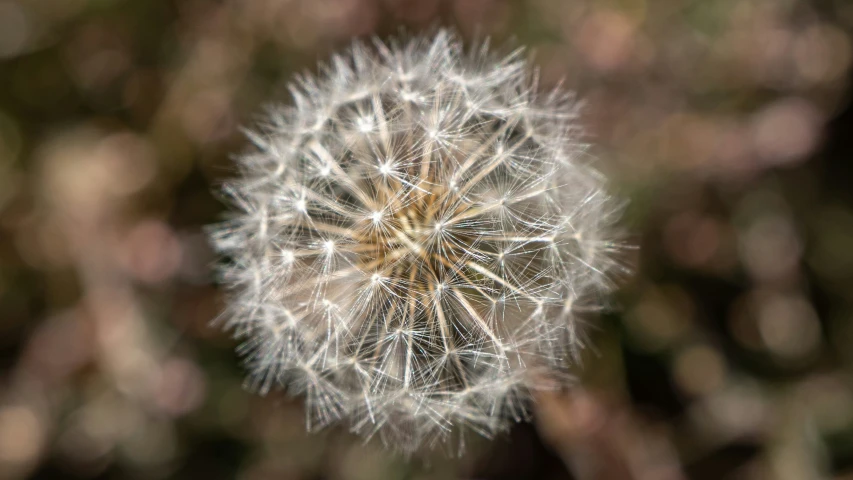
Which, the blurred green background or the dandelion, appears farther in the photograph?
the blurred green background

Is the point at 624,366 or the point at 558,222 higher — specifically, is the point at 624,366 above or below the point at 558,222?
below

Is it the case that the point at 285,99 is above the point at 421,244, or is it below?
above

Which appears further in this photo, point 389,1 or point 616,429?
point 389,1

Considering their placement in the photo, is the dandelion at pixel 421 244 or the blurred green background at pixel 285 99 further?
the blurred green background at pixel 285 99

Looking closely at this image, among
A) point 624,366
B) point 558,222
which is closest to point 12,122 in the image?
point 558,222

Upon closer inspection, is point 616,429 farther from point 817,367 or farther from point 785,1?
point 785,1
